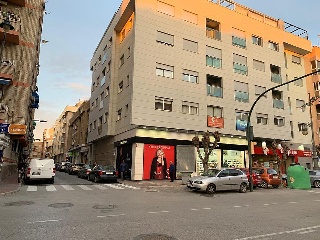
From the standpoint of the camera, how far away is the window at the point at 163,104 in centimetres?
2495

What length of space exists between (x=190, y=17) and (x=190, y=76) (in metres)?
6.68

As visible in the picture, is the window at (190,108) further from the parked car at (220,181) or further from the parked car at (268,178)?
the parked car at (220,181)

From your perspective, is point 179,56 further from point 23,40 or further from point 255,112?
point 23,40

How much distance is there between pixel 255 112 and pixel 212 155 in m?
7.88

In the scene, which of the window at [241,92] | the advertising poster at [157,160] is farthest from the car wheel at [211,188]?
the window at [241,92]

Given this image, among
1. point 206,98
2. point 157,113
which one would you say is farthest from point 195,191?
point 206,98

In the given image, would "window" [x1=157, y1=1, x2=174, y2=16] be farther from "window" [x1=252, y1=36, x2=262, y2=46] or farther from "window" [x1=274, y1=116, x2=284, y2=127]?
"window" [x1=274, y1=116, x2=284, y2=127]

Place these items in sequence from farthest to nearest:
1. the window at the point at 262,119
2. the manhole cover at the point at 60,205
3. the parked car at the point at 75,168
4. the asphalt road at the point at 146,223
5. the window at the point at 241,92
A: the parked car at the point at 75,168 → the window at the point at 262,119 → the window at the point at 241,92 → the manhole cover at the point at 60,205 → the asphalt road at the point at 146,223

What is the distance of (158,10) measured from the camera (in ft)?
87.4

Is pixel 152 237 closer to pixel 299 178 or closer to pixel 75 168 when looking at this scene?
pixel 299 178

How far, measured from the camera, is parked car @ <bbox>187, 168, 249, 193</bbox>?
16.0 metres

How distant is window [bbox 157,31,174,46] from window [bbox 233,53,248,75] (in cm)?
836

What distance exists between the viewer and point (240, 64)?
30875mm

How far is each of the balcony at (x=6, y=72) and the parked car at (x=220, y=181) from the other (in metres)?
15.4
